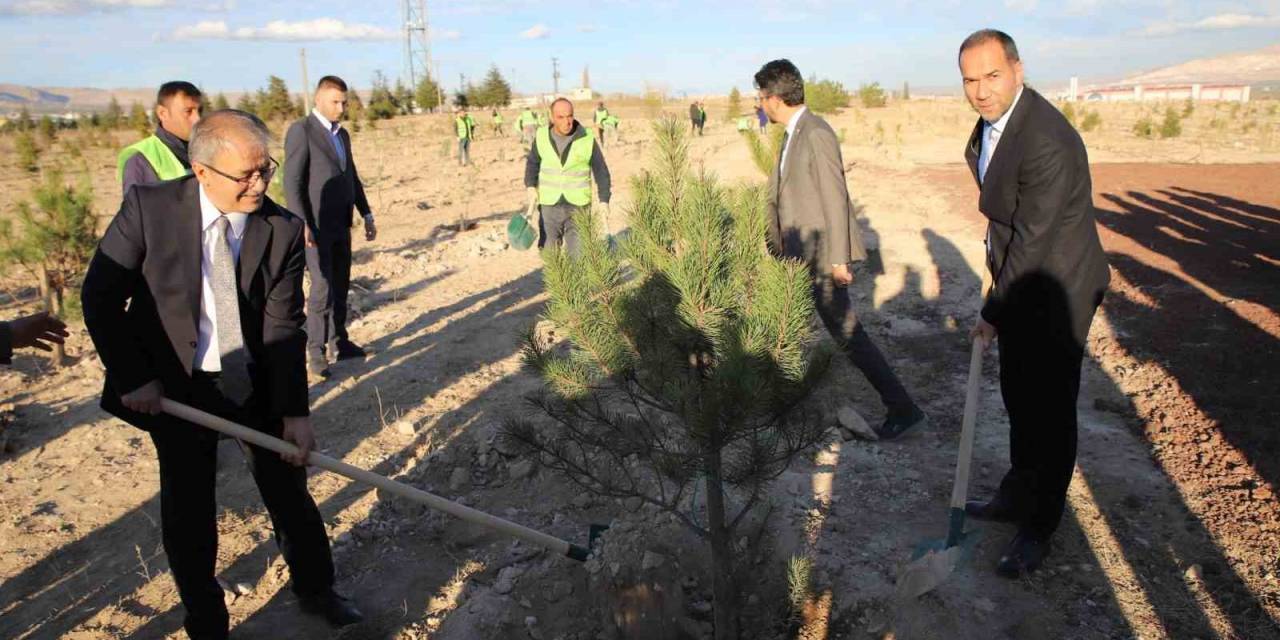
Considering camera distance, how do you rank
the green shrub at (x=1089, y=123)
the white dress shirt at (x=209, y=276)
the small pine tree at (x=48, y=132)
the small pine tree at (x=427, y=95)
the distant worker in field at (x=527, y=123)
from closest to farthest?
the white dress shirt at (x=209, y=276) < the distant worker in field at (x=527, y=123) < the green shrub at (x=1089, y=123) < the small pine tree at (x=48, y=132) < the small pine tree at (x=427, y=95)

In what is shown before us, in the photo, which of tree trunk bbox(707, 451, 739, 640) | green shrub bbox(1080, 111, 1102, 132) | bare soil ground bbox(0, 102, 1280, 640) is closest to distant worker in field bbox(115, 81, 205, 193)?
bare soil ground bbox(0, 102, 1280, 640)

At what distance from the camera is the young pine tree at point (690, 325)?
6.48ft

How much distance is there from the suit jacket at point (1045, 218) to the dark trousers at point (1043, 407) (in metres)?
0.06

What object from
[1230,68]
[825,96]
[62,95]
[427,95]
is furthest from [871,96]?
[62,95]

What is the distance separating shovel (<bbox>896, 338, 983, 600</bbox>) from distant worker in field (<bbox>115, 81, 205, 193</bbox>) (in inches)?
137

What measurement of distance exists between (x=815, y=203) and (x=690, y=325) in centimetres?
150

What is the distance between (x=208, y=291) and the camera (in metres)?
2.25

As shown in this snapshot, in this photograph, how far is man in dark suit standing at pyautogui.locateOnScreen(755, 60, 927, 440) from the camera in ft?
10.8

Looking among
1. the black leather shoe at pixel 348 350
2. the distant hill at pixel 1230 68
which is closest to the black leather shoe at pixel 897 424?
the black leather shoe at pixel 348 350

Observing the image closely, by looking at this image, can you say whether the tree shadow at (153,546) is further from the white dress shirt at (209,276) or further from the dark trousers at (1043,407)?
the dark trousers at (1043,407)

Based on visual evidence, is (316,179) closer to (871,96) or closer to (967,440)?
(967,440)

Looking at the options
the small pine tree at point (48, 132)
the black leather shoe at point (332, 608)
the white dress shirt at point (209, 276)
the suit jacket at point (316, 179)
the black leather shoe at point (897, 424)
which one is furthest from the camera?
the small pine tree at point (48, 132)

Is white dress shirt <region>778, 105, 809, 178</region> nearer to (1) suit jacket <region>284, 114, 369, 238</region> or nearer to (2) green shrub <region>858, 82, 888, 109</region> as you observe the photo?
(1) suit jacket <region>284, 114, 369, 238</region>

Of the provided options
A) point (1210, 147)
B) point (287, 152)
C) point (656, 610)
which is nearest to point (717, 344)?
point (656, 610)
